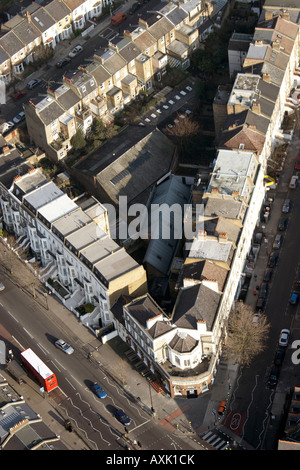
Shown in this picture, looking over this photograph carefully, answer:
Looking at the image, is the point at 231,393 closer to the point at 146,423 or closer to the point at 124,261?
the point at 146,423

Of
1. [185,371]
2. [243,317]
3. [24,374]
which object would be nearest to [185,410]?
[185,371]

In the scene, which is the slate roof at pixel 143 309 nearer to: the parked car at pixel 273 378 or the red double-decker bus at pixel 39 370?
the red double-decker bus at pixel 39 370

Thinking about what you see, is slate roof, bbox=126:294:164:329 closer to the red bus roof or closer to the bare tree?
the bare tree

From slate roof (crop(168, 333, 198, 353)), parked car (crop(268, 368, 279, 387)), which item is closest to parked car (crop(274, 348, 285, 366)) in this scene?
parked car (crop(268, 368, 279, 387))

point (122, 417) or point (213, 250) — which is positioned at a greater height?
point (213, 250)

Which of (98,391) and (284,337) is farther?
(284,337)

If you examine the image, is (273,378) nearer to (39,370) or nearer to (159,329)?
(159,329)

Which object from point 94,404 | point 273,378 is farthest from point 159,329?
point 273,378

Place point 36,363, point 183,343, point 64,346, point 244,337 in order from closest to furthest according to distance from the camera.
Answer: point 183,343 → point 244,337 → point 36,363 → point 64,346
